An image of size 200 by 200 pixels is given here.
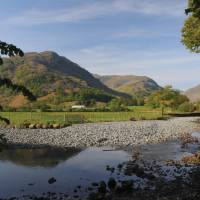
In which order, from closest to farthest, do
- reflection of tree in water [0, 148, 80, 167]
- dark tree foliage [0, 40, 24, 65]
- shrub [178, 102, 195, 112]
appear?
dark tree foliage [0, 40, 24, 65]
reflection of tree in water [0, 148, 80, 167]
shrub [178, 102, 195, 112]

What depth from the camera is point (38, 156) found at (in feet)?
97.8

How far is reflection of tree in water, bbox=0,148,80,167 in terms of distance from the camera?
26734 millimetres

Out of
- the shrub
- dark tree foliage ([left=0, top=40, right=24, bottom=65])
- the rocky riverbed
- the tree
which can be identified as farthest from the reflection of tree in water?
the shrub

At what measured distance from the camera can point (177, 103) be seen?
93.8 metres

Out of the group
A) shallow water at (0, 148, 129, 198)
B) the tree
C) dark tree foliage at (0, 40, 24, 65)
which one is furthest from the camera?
the tree

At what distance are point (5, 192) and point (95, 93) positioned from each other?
15839 centimetres

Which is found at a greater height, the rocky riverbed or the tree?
the tree

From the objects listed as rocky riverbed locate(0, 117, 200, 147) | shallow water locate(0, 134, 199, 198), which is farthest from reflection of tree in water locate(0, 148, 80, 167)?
rocky riverbed locate(0, 117, 200, 147)

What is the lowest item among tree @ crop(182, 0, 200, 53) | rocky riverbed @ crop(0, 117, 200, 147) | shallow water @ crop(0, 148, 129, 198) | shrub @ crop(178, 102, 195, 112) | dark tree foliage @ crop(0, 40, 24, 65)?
shallow water @ crop(0, 148, 129, 198)

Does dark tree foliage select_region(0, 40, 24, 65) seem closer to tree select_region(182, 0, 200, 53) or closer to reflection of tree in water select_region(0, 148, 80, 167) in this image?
reflection of tree in water select_region(0, 148, 80, 167)

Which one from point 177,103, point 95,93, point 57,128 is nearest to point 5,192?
point 57,128

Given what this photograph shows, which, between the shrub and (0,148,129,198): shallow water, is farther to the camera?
the shrub

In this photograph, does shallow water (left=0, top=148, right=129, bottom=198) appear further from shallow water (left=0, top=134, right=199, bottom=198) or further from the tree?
the tree

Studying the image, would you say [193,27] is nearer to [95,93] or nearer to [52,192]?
[52,192]
